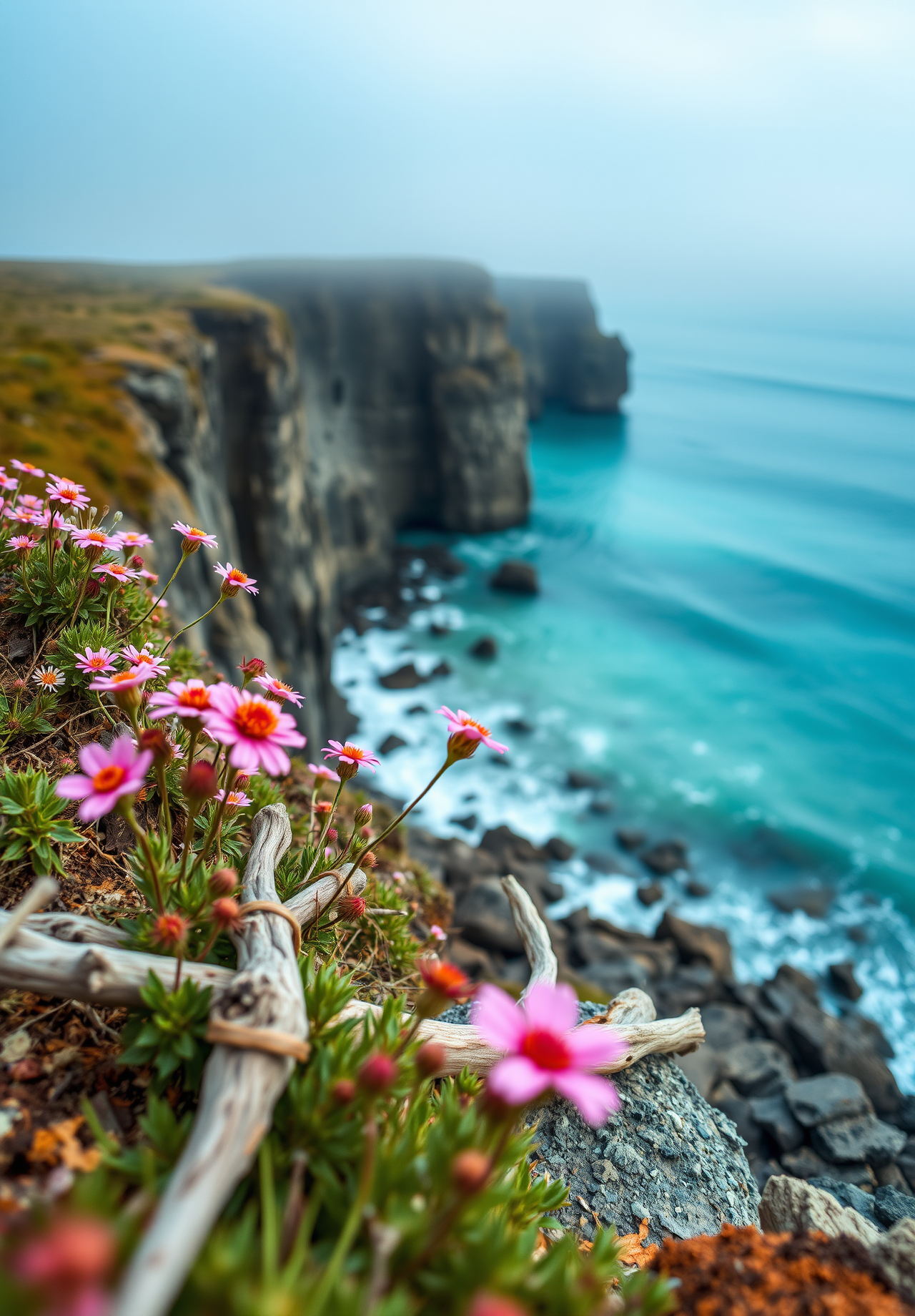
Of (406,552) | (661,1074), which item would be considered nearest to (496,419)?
(406,552)

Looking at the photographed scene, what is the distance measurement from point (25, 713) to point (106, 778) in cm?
162

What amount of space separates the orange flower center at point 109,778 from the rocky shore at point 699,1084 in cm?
243

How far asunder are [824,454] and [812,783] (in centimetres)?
7129

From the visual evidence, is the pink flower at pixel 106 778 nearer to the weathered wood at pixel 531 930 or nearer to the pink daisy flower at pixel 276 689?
the pink daisy flower at pixel 276 689

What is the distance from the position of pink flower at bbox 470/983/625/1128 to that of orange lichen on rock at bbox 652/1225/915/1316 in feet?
3.20

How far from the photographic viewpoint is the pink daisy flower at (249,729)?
72.1 inches

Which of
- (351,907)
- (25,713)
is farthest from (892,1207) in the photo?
(25,713)

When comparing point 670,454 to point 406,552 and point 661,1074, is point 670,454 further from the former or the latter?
point 661,1074

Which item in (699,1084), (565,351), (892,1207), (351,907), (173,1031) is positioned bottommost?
(699,1084)

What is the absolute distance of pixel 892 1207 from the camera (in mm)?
3582

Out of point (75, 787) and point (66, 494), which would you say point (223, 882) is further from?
point (66, 494)

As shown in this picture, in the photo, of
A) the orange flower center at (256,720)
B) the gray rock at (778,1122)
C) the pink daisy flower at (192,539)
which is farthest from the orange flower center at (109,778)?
the gray rock at (778,1122)

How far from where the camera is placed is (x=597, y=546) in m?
48.8

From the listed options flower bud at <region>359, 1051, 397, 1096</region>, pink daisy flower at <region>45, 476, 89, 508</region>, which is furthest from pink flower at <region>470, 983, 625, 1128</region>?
pink daisy flower at <region>45, 476, 89, 508</region>
